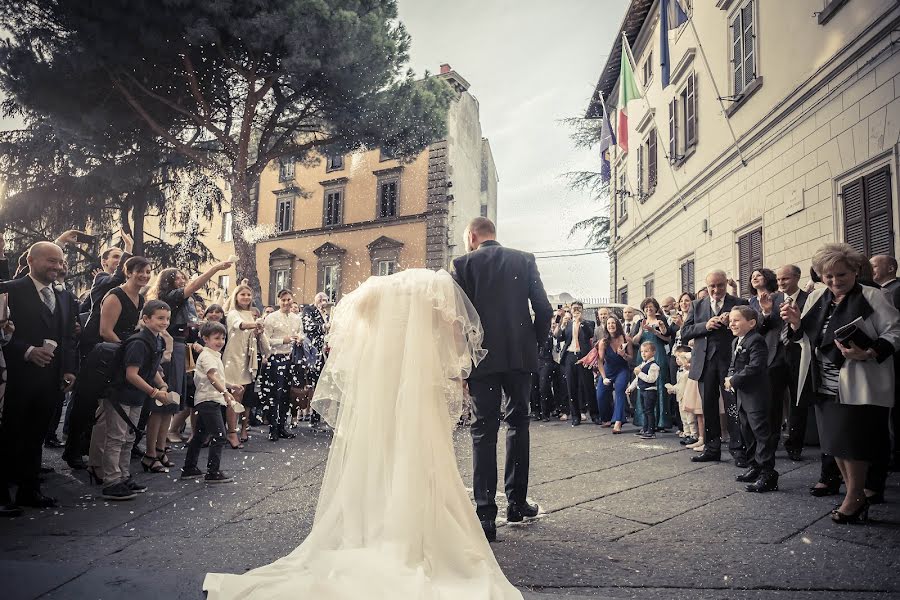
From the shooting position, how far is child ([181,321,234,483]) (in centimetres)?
520

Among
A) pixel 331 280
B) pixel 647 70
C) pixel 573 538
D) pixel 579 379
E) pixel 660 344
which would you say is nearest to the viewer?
pixel 573 538

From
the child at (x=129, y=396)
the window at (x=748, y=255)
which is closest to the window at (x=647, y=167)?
the window at (x=748, y=255)

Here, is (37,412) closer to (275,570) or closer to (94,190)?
(275,570)

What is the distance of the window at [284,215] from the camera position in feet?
101

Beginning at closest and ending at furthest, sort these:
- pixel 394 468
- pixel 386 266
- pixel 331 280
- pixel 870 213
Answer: pixel 394 468 < pixel 870 213 < pixel 386 266 < pixel 331 280

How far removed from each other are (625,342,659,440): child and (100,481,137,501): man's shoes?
19.4 feet

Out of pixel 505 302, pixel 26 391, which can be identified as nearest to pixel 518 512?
pixel 505 302

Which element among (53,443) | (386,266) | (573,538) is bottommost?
(53,443)

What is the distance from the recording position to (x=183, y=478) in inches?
210

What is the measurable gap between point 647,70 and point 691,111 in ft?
16.0

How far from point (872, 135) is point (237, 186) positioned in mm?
15229

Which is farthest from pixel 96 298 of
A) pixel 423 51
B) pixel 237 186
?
pixel 423 51

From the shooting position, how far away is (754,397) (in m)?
4.92

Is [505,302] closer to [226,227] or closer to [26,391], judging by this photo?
[26,391]
